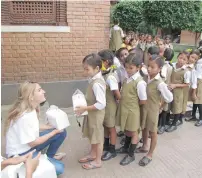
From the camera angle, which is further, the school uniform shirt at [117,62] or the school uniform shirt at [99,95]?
the school uniform shirt at [117,62]

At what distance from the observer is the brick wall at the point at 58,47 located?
16.5 feet

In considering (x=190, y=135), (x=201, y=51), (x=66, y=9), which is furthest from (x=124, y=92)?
(x=66, y=9)

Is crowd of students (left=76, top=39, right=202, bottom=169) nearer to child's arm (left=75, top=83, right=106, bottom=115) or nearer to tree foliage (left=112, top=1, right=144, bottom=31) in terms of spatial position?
child's arm (left=75, top=83, right=106, bottom=115)

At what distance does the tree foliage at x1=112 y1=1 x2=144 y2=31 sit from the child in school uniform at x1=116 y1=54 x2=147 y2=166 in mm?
18060

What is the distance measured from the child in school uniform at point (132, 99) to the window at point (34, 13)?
2640mm

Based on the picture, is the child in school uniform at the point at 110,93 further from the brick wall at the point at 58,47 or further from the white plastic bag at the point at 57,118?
the brick wall at the point at 58,47

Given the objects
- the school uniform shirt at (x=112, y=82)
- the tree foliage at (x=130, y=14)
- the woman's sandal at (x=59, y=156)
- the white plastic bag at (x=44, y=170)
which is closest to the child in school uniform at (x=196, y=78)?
the school uniform shirt at (x=112, y=82)

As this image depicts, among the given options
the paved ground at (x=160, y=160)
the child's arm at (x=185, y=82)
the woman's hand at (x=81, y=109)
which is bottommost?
the paved ground at (x=160, y=160)

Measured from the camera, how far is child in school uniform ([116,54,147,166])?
307 cm

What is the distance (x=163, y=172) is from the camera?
3256 mm

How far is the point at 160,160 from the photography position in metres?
3.54

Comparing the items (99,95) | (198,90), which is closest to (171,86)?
(198,90)

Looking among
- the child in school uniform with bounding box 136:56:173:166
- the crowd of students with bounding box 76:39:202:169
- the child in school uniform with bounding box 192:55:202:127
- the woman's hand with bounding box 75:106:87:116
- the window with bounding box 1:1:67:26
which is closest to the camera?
the woman's hand with bounding box 75:106:87:116

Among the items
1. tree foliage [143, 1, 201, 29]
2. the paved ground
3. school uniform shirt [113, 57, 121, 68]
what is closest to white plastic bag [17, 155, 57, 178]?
the paved ground
